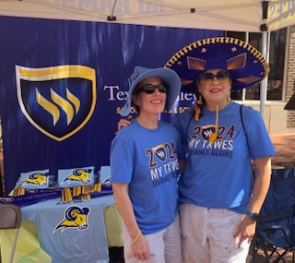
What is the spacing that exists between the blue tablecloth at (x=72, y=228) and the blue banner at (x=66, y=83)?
1181 mm

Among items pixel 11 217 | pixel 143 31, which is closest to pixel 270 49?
pixel 143 31

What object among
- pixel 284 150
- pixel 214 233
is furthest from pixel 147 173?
pixel 284 150

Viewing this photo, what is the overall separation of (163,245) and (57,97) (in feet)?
8.04

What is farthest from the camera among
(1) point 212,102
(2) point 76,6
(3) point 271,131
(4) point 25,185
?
(3) point 271,131

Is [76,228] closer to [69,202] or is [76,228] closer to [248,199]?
[69,202]

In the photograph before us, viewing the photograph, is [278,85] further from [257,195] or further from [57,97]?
[257,195]

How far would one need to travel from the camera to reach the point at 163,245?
5.28 ft

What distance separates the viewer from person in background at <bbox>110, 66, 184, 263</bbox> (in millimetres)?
1455

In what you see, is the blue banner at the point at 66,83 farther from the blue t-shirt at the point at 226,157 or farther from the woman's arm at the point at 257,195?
the woman's arm at the point at 257,195

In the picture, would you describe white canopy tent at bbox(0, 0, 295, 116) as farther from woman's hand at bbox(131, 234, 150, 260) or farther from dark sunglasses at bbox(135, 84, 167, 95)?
woman's hand at bbox(131, 234, 150, 260)

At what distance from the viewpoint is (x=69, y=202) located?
253 cm

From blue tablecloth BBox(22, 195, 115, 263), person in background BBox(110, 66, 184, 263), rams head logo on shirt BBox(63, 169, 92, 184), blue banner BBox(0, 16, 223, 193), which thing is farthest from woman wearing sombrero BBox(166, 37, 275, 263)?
blue banner BBox(0, 16, 223, 193)

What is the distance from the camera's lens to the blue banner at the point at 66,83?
11.2ft

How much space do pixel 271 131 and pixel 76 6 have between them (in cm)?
667
